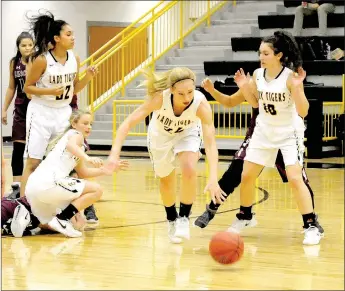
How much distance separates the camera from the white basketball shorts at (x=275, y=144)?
587 centimetres

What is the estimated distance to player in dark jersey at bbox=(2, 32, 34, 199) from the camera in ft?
26.7

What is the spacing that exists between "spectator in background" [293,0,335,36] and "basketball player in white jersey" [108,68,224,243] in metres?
9.87

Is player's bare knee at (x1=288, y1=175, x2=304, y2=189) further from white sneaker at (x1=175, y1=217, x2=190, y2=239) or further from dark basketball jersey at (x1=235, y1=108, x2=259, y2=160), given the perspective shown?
white sneaker at (x1=175, y1=217, x2=190, y2=239)

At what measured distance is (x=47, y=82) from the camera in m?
6.98

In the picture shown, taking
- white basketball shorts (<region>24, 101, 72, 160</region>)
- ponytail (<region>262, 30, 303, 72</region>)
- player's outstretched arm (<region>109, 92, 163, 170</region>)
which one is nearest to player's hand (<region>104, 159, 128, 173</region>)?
player's outstretched arm (<region>109, 92, 163, 170</region>)

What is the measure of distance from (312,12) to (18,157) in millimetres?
8874

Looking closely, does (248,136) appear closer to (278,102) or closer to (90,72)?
(278,102)

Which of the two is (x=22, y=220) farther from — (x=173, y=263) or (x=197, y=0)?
(x=197, y=0)

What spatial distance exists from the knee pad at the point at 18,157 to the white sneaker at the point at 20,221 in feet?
7.28

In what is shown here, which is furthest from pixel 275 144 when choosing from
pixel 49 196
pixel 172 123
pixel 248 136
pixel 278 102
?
pixel 49 196

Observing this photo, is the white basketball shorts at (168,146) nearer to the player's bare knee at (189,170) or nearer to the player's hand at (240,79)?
the player's bare knee at (189,170)

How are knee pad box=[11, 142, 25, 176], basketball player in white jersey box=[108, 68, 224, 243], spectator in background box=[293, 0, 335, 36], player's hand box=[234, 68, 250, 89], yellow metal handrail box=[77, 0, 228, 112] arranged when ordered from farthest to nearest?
1. yellow metal handrail box=[77, 0, 228, 112]
2. spectator in background box=[293, 0, 335, 36]
3. knee pad box=[11, 142, 25, 176]
4. player's hand box=[234, 68, 250, 89]
5. basketball player in white jersey box=[108, 68, 224, 243]

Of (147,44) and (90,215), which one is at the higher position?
(147,44)

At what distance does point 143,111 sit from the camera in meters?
5.61
